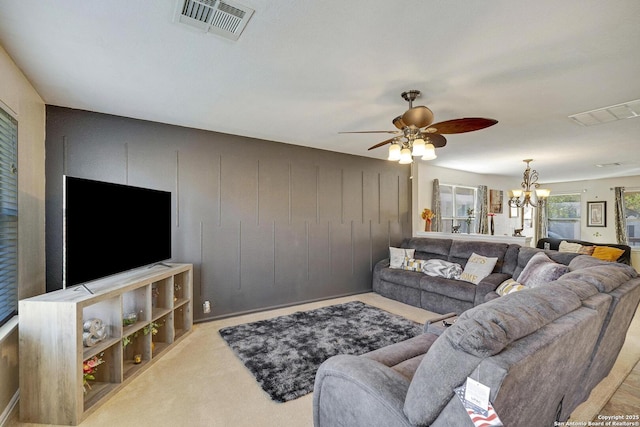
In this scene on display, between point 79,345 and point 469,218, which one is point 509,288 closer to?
point 79,345

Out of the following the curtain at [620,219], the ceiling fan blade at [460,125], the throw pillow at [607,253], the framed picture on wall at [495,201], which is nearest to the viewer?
the ceiling fan blade at [460,125]

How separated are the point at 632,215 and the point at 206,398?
990 cm

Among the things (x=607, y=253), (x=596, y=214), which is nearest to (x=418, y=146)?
(x=607, y=253)

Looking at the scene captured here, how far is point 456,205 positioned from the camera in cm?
668

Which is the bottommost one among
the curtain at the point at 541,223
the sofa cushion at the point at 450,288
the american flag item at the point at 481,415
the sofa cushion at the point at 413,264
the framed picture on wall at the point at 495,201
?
the sofa cushion at the point at 450,288

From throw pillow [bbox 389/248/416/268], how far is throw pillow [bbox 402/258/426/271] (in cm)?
7

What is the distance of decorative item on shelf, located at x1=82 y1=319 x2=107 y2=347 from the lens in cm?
210

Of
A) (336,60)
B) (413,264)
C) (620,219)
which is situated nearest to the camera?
(336,60)

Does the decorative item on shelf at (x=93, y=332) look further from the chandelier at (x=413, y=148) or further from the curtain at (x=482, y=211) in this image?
the curtain at (x=482, y=211)

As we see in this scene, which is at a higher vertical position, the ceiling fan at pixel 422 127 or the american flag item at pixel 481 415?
the ceiling fan at pixel 422 127

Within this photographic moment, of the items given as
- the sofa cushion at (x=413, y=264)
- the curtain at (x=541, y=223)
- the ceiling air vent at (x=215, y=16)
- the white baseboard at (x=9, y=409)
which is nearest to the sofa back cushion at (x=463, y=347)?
the ceiling air vent at (x=215, y=16)

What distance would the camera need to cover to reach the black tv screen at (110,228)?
2.11m

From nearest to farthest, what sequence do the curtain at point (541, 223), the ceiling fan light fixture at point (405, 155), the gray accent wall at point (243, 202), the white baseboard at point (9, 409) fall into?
the white baseboard at point (9, 409) < the ceiling fan light fixture at point (405, 155) < the gray accent wall at point (243, 202) < the curtain at point (541, 223)

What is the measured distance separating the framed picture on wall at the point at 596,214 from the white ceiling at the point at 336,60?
541 cm
